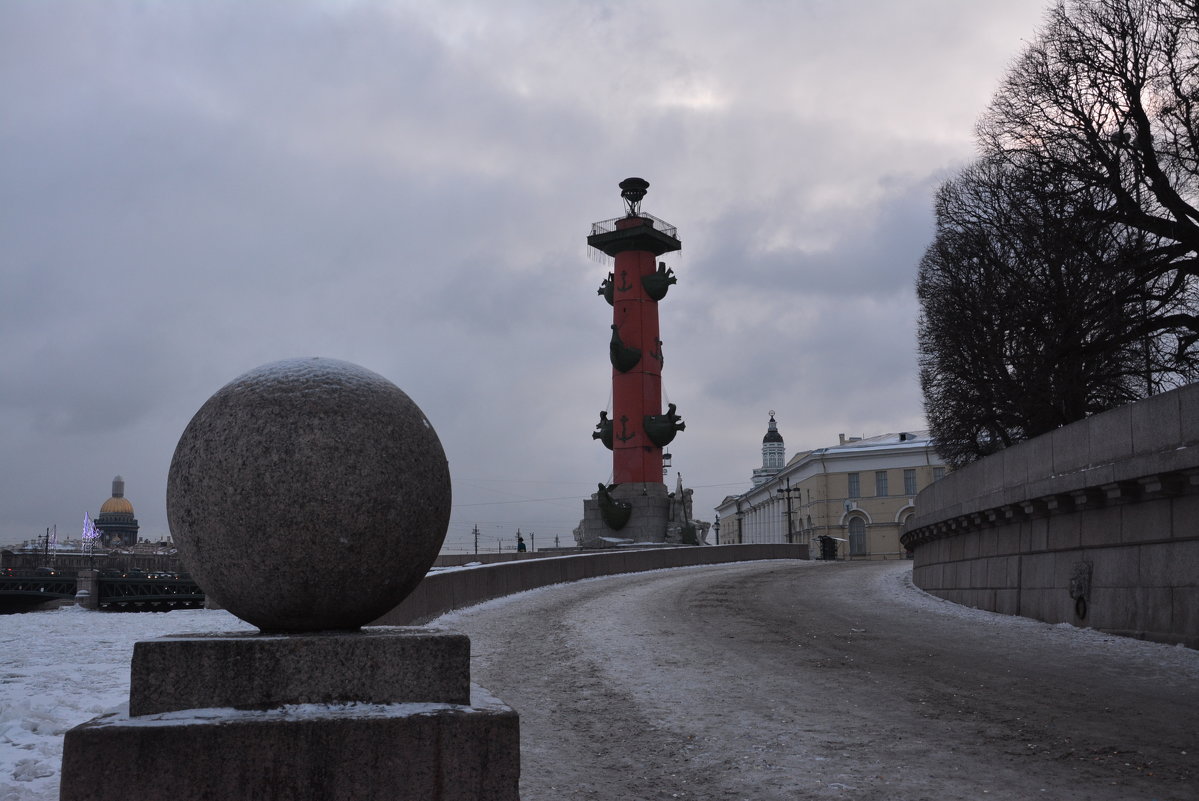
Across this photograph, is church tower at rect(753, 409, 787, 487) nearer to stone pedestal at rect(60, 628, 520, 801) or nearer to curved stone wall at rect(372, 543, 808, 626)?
curved stone wall at rect(372, 543, 808, 626)

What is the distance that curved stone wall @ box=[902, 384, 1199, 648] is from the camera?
38.5ft

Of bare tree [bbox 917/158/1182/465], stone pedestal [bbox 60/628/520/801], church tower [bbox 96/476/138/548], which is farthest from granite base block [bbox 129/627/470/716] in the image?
church tower [bbox 96/476/138/548]

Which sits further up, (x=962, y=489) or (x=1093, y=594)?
(x=962, y=489)

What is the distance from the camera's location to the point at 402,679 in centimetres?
465

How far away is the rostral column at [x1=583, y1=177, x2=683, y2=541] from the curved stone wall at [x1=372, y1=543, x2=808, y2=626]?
757 centimetres

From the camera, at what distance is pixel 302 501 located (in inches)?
187

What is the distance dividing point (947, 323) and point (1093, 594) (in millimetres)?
12272

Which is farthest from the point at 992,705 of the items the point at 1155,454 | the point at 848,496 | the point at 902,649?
the point at 848,496

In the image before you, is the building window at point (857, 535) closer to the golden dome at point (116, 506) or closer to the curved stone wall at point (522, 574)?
the curved stone wall at point (522, 574)

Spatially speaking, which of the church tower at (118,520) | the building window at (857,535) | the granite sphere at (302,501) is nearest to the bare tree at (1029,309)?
the granite sphere at (302,501)

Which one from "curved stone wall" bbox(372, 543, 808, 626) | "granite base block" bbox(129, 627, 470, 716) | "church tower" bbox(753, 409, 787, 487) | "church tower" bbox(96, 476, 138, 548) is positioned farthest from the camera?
"church tower" bbox(96, 476, 138, 548)

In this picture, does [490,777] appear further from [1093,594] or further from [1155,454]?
[1093,594]

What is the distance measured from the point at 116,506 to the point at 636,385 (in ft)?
424

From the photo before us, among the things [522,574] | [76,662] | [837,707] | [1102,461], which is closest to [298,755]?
[837,707]
